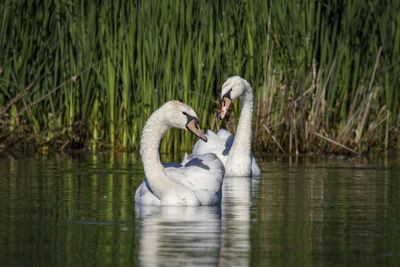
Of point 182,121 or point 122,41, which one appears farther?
point 122,41

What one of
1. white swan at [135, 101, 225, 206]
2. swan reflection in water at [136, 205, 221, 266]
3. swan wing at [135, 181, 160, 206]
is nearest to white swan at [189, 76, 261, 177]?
white swan at [135, 101, 225, 206]

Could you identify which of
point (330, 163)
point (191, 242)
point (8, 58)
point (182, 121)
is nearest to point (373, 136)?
point (330, 163)

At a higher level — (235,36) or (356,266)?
(235,36)

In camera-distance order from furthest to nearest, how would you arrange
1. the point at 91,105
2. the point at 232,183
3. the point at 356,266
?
the point at 91,105, the point at 232,183, the point at 356,266

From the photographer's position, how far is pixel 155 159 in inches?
358

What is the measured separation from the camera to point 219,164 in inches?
384

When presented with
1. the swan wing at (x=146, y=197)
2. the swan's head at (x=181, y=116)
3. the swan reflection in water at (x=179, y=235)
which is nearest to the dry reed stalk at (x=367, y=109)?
the swan's head at (x=181, y=116)

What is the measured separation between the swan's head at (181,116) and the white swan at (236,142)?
2.68 metres

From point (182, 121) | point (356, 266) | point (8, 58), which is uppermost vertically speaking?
point (8, 58)

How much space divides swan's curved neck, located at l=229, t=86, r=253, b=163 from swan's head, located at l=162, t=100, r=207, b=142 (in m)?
3.41

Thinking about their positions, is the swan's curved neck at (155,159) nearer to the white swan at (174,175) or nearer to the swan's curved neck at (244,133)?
the white swan at (174,175)

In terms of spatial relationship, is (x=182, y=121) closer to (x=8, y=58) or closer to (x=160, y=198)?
(x=160, y=198)

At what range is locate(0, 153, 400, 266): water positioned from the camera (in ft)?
20.2

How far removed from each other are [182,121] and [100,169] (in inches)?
149
